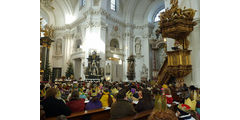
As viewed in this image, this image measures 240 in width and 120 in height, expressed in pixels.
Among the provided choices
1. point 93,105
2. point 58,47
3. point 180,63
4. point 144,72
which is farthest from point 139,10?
point 93,105

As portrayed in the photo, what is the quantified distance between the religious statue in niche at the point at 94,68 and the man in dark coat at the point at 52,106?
11991mm

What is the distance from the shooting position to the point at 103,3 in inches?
699

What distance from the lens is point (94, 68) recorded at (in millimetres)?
14852

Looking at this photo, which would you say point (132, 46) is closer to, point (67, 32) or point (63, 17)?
point (67, 32)

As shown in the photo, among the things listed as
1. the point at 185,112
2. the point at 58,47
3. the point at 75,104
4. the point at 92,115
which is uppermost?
the point at 58,47

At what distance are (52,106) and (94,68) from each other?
12330mm

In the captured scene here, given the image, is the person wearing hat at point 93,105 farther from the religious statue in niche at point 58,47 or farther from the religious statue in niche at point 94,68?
the religious statue in niche at point 58,47

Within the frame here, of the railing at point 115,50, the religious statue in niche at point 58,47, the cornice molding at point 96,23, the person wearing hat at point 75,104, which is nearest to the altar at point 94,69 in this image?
the railing at point 115,50

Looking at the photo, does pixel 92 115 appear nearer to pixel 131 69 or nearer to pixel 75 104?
pixel 75 104

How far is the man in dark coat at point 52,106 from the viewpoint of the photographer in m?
2.57

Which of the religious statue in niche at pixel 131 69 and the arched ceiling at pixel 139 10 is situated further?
the arched ceiling at pixel 139 10

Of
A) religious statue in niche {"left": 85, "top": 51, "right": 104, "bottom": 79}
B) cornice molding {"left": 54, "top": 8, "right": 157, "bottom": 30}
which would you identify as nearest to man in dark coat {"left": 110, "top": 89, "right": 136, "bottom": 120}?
religious statue in niche {"left": 85, "top": 51, "right": 104, "bottom": 79}

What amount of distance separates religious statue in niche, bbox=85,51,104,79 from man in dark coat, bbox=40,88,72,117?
1199cm
